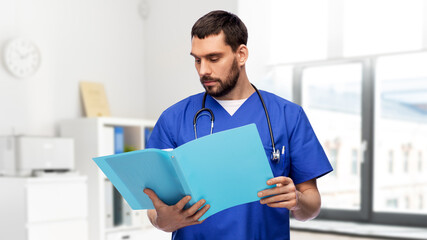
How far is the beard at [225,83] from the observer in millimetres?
1204

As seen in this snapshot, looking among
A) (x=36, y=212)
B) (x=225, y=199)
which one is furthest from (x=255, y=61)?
(x=225, y=199)

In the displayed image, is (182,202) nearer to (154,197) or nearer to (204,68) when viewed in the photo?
(154,197)

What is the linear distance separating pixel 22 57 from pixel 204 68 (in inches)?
80.9

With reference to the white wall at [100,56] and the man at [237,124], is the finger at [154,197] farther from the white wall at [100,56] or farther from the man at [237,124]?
the white wall at [100,56]

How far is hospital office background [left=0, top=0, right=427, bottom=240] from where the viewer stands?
2.71 metres

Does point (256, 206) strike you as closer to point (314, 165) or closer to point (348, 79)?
point (314, 165)

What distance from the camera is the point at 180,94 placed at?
3.48 m

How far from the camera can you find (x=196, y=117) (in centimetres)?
126

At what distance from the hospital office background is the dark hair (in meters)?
1.71

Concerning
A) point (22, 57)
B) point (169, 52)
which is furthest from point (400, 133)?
point (22, 57)

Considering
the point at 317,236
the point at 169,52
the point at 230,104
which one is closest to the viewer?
the point at 230,104

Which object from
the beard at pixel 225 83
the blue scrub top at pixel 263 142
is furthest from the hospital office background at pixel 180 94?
the beard at pixel 225 83

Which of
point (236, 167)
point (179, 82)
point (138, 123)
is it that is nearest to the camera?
point (236, 167)

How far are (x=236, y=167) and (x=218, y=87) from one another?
262 mm
